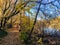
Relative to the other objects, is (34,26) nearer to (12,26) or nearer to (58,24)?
(58,24)

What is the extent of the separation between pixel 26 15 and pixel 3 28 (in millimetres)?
3204

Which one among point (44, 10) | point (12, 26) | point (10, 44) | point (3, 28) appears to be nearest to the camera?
point (10, 44)

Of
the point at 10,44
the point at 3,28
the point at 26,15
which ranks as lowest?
the point at 10,44

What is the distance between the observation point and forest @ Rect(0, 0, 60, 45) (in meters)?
21.5

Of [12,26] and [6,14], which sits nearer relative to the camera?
[6,14]

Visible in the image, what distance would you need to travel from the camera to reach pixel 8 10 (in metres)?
23.0

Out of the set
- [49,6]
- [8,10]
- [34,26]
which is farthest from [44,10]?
[8,10]

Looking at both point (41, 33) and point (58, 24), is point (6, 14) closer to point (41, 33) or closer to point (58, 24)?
point (41, 33)

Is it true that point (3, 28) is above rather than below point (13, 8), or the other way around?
below

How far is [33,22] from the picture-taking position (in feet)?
75.8

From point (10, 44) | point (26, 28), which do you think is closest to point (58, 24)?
point (26, 28)

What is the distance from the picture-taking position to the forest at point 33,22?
21477 mm

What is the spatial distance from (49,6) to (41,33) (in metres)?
3.31

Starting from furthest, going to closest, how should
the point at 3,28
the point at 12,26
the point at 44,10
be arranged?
the point at 12,26, the point at 3,28, the point at 44,10
